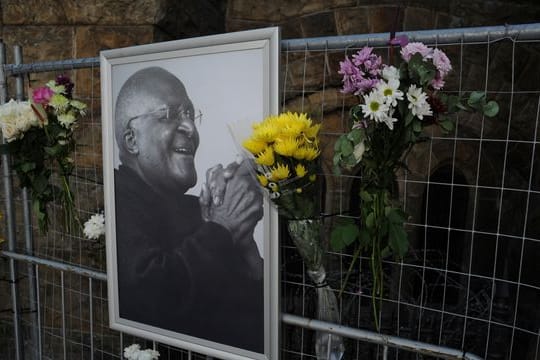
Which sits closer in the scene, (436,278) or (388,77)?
(388,77)

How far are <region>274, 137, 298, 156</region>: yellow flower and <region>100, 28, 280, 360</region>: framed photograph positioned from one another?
0.47 feet

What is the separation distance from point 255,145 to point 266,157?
5 centimetres

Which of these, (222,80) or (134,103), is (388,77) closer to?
(222,80)

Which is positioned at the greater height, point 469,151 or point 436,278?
point 469,151

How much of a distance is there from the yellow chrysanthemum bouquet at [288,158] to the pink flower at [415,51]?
30 cm

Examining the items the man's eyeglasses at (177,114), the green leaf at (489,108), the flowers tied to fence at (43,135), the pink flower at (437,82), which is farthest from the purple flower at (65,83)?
the green leaf at (489,108)

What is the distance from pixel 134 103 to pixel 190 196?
0.42m

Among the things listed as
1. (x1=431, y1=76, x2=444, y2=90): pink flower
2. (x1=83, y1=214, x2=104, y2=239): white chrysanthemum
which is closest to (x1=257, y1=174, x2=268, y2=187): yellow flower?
(x1=431, y1=76, x2=444, y2=90): pink flower

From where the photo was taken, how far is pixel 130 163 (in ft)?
5.08

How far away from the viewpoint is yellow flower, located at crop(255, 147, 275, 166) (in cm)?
114

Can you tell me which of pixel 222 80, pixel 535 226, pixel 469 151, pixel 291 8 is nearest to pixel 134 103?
pixel 222 80

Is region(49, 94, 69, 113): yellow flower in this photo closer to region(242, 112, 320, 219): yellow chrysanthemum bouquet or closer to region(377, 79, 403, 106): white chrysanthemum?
region(242, 112, 320, 219): yellow chrysanthemum bouquet

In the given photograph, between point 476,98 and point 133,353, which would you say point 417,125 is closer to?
point 476,98

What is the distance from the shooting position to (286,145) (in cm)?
112
